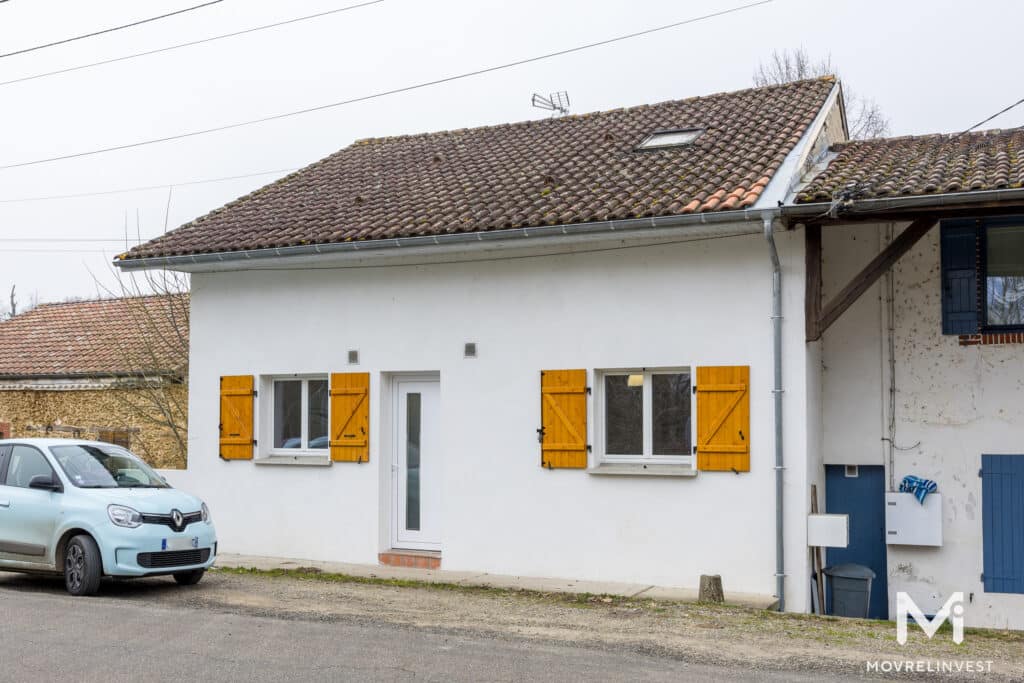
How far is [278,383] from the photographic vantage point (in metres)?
14.8

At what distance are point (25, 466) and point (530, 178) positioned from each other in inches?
280

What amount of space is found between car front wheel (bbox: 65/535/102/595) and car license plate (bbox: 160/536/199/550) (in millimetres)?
626

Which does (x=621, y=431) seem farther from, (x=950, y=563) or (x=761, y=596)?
→ (x=950, y=563)

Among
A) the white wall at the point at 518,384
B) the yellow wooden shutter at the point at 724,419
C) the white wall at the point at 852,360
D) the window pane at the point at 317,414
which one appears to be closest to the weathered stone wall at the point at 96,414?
the white wall at the point at 518,384

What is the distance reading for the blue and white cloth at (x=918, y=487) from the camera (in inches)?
485

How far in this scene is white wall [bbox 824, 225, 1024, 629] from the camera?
478 inches

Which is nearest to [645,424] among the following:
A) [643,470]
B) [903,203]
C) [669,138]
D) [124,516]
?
[643,470]

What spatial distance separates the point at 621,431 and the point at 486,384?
5.69 ft

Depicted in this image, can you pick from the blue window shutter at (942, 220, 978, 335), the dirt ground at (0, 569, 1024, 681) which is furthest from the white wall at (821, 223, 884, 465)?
the dirt ground at (0, 569, 1024, 681)

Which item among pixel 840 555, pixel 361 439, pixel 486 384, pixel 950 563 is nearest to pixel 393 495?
pixel 361 439

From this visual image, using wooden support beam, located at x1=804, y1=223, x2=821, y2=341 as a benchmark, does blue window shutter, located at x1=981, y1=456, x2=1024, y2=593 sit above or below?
below
